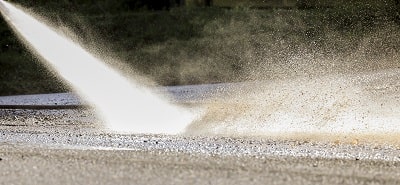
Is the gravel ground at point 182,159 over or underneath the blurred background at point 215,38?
underneath

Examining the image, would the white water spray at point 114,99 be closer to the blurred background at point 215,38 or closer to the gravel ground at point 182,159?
the gravel ground at point 182,159

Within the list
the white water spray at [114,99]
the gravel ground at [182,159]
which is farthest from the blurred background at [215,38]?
the gravel ground at [182,159]

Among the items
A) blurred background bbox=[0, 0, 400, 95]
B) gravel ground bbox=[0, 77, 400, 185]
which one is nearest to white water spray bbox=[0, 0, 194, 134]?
gravel ground bbox=[0, 77, 400, 185]

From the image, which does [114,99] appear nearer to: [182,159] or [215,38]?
[182,159]

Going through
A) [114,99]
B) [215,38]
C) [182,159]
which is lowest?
[182,159]

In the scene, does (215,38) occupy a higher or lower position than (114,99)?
higher

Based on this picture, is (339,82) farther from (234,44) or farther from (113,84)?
(234,44)

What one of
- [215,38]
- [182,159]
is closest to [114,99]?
[182,159]

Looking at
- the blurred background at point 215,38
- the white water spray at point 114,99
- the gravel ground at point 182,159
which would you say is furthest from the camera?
the blurred background at point 215,38

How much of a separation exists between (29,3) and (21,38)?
1.20m

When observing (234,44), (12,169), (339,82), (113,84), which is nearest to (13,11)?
(113,84)

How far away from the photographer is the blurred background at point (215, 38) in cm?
2331

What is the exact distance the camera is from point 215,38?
87.9 ft

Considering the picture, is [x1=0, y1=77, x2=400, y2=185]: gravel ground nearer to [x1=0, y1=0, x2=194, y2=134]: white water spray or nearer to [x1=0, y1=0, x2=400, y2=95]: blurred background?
[x1=0, y1=0, x2=194, y2=134]: white water spray
